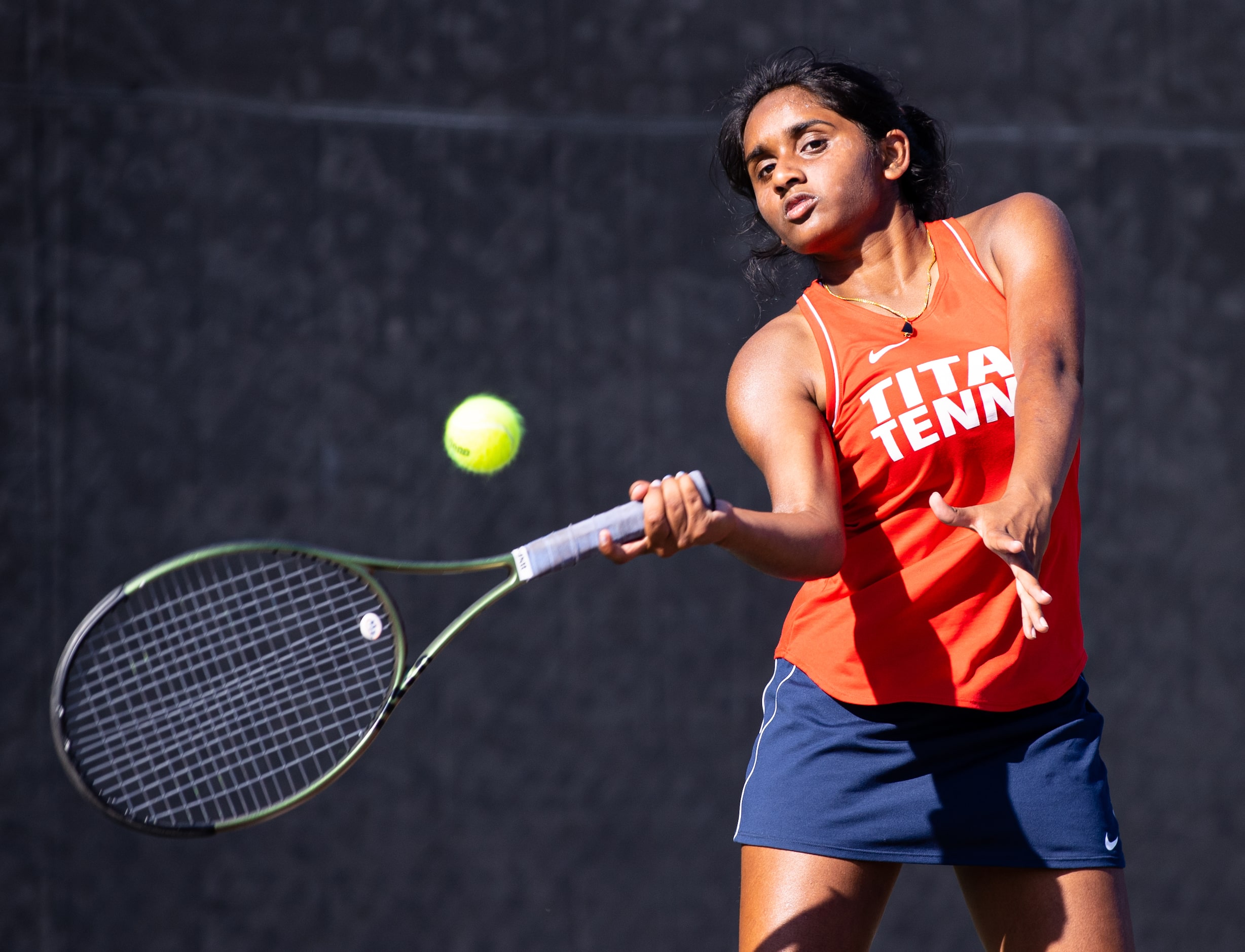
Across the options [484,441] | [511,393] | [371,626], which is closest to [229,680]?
[484,441]

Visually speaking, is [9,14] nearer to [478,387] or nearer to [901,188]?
[478,387]

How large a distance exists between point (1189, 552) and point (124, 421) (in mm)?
2974

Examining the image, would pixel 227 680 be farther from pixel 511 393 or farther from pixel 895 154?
pixel 895 154

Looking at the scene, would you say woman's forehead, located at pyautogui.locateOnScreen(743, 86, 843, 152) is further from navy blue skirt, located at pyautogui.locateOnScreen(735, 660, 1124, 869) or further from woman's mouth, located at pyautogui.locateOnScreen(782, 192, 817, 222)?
navy blue skirt, located at pyautogui.locateOnScreen(735, 660, 1124, 869)

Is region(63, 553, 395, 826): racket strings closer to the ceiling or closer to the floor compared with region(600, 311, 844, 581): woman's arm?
closer to the floor

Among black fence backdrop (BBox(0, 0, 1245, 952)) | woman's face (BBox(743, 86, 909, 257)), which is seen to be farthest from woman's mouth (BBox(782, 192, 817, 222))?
black fence backdrop (BBox(0, 0, 1245, 952))

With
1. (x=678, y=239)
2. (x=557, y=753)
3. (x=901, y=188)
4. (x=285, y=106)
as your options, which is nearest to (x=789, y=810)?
(x=901, y=188)

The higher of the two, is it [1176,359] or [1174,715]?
[1176,359]

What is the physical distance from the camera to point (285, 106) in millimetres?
3145

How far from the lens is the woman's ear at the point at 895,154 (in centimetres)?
193

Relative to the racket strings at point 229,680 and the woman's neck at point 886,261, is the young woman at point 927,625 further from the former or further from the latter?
the racket strings at point 229,680

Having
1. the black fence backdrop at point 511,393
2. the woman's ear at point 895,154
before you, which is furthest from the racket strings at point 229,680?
the woman's ear at point 895,154

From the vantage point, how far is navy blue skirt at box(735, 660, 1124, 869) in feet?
5.49

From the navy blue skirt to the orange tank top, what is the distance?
5 cm
